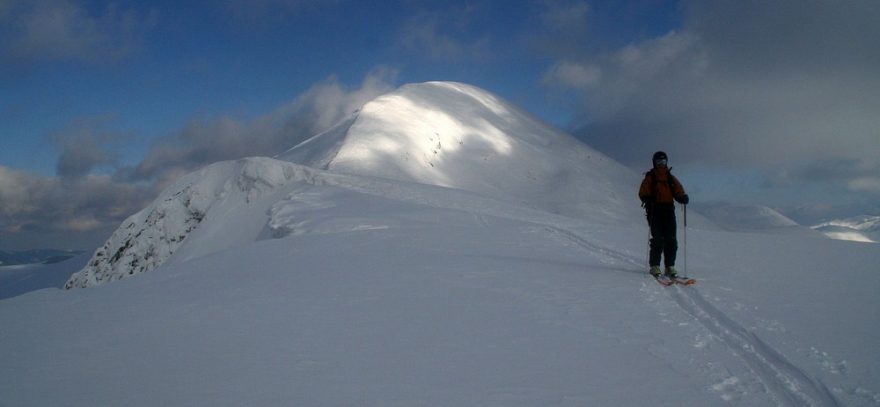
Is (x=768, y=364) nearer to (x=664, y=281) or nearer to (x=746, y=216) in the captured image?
(x=664, y=281)

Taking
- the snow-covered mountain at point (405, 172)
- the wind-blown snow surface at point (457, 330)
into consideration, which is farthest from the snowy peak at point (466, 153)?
the wind-blown snow surface at point (457, 330)

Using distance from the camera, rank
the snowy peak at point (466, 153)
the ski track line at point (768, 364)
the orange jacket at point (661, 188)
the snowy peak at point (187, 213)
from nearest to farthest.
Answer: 1. the ski track line at point (768, 364)
2. the orange jacket at point (661, 188)
3. the snowy peak at point (187, 213)
4. the snowy peak at point (466, 153)

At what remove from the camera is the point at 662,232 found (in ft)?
30.2

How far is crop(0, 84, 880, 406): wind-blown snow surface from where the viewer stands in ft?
13.4

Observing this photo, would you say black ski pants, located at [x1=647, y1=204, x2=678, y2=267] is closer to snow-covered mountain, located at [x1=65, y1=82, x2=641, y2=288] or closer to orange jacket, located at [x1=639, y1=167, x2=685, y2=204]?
orange jacket, located at [x1=639, y1=167, x2=685, y2=204]

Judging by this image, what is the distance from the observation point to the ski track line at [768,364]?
4.01 metres

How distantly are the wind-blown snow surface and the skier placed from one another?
2.44 feet

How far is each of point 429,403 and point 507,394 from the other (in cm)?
60

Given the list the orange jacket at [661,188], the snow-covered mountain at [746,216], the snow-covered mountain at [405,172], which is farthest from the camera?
the snow-covered mountain at [746,216]

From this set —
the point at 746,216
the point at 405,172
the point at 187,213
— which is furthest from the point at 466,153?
the point at 746,216

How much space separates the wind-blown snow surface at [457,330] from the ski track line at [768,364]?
0.02 meters

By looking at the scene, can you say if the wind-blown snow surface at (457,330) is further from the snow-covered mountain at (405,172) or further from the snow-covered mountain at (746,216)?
the snow-covered mountain at (746,216)

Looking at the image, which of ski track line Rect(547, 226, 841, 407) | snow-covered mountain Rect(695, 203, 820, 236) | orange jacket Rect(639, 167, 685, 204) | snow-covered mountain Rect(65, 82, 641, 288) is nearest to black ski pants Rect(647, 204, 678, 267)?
orange jacket Rect(639, 167, 685, 204)

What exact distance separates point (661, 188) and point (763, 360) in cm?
503
